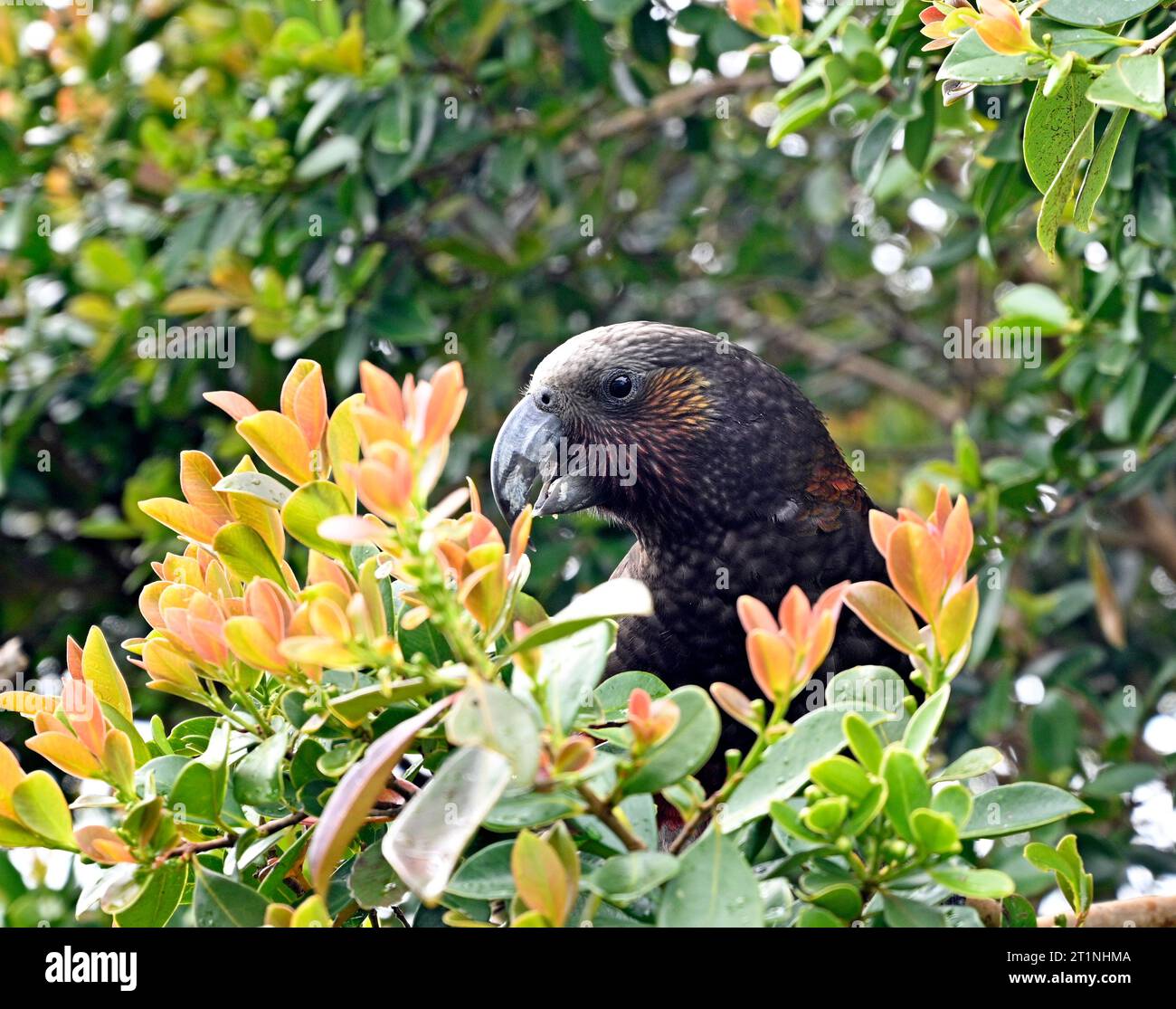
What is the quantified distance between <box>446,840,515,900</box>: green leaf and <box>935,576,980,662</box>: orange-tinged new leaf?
46 cm

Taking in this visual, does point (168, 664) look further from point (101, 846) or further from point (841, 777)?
point (841, 777)

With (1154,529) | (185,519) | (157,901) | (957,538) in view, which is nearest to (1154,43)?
(957,538)

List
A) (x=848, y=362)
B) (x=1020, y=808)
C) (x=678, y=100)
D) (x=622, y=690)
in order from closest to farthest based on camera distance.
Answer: (x=1020, y=808)
(x=622, y=690)
(x=678, y=100)
(x=848, y=362)

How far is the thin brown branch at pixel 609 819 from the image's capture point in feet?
3.47

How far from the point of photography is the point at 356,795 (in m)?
1.00

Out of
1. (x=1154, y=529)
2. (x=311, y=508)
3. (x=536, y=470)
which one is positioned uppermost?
(x=311, y=508)

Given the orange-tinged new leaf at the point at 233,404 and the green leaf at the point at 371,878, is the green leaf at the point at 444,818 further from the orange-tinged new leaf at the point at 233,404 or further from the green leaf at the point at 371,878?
the orange-tinged new leaf at the point at 233,404

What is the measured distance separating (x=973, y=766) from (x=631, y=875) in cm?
39

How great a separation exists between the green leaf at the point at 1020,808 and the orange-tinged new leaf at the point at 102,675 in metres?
0.94

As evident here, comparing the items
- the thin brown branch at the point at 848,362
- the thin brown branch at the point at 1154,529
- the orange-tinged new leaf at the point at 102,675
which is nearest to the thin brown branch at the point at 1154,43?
the orange-tinged new leaf at the point at 102,675

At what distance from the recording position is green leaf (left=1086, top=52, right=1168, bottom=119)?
4.29 feet
